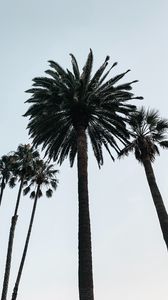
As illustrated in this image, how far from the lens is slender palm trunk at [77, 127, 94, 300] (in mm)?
14227

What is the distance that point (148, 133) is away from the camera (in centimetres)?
2356

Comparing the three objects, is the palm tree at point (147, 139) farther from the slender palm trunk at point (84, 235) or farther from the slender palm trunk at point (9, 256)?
the slender palm trunk at point (9, 256)

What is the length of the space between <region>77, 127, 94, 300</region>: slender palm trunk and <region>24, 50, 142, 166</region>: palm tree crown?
8.47 feet

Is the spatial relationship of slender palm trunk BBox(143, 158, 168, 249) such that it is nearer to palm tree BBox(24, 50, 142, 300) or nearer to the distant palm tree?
palm tree BBox(24, 50, 142, 300)

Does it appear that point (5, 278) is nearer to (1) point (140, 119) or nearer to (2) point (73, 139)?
(2) point (73, 139)

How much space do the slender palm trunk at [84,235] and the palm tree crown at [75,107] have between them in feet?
8.47

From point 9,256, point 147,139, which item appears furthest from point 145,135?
point 9,256

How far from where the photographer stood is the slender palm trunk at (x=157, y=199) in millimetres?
19078

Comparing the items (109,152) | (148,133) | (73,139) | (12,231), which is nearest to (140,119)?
(148,133)

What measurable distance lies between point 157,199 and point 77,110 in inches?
286

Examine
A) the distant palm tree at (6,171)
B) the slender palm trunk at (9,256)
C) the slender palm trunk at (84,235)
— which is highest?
the distant palm tree at (6,171)

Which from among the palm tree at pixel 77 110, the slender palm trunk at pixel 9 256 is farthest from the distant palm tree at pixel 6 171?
the palm tree at pixel 77 110

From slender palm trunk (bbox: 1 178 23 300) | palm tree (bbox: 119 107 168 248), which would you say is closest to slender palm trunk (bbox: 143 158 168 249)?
palm tree (bbox: 119 107 168 248)

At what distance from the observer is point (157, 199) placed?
66.1 ft
